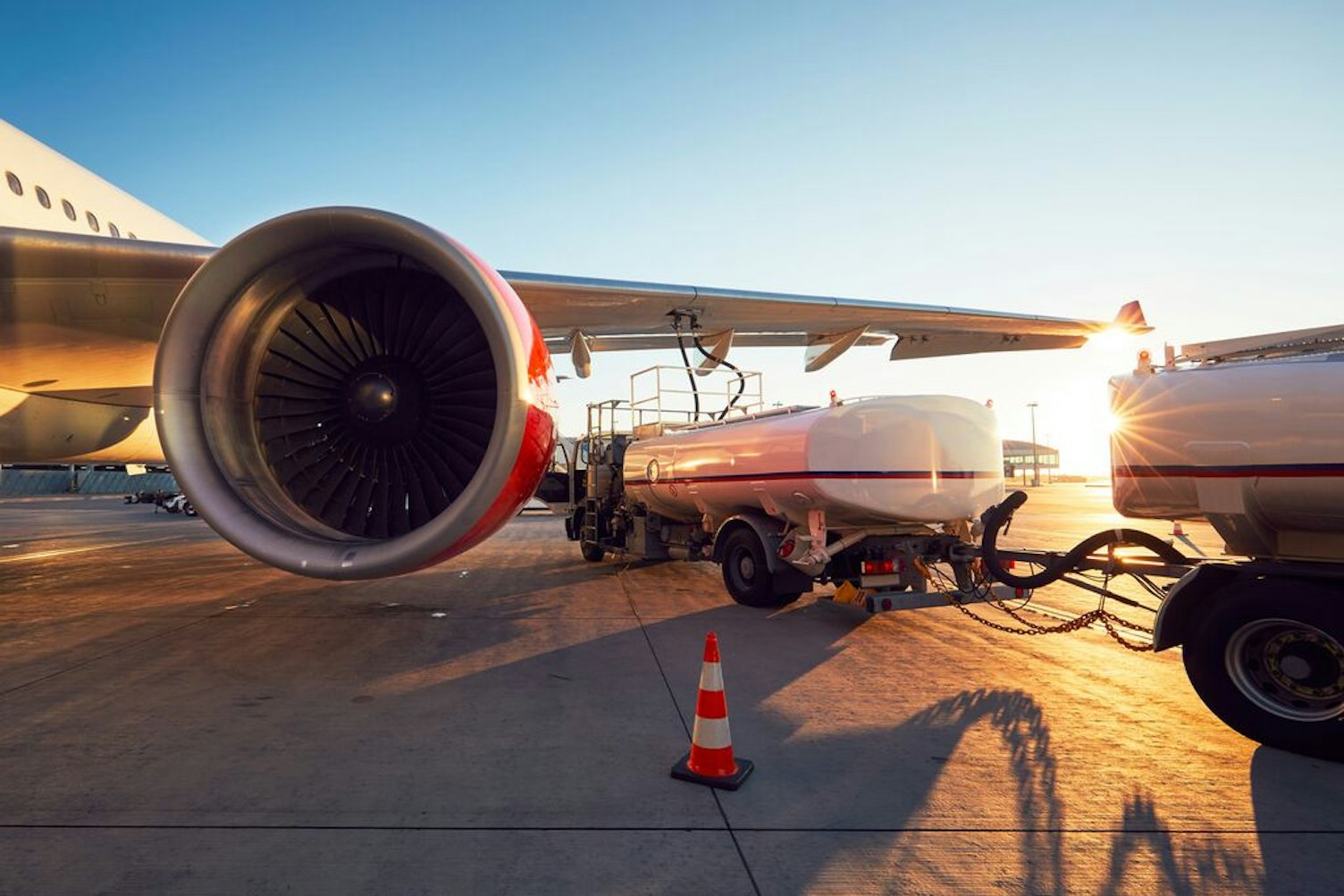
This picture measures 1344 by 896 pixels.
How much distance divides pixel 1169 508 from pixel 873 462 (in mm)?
2456

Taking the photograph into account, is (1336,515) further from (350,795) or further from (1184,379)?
(350,795)

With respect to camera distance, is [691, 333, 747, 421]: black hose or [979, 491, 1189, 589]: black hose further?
[691, 333, 747, 421]: black hose

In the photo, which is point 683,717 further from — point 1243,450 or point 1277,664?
point 1243,450

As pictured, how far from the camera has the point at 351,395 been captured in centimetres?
436

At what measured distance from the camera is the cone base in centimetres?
307

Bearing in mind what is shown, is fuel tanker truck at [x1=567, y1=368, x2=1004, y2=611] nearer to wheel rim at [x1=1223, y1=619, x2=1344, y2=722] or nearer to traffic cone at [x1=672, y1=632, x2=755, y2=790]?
wheel rim at [x1=1223, y1=619, x2=1344, y2=722]

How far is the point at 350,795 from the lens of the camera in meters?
2.94

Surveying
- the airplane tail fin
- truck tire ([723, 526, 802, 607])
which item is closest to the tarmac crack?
truck tire ([723, 526, 802, 607])

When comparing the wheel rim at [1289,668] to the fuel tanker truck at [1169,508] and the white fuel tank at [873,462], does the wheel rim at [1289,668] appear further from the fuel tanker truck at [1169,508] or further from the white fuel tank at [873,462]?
the white fuel tank at [873,462]

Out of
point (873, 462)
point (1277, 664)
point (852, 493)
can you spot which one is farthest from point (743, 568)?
point (1277, 664)

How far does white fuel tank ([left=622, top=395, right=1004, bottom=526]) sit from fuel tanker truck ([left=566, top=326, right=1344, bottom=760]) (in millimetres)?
16

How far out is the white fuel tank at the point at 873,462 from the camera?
6.36 metres

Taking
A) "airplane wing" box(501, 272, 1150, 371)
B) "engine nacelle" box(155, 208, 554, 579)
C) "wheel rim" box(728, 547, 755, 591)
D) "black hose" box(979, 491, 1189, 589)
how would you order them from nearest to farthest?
"engine nacelle" box(155, 208, 554, 579), "black hose" box(979, 491, 1189, 589), "airplane wing" box(501, 272, 1150, 371), "wheel rim" box(728, 547, 755, 591)

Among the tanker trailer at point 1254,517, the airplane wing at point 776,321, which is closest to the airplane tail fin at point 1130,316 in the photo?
the airplane wing at point 776,321
